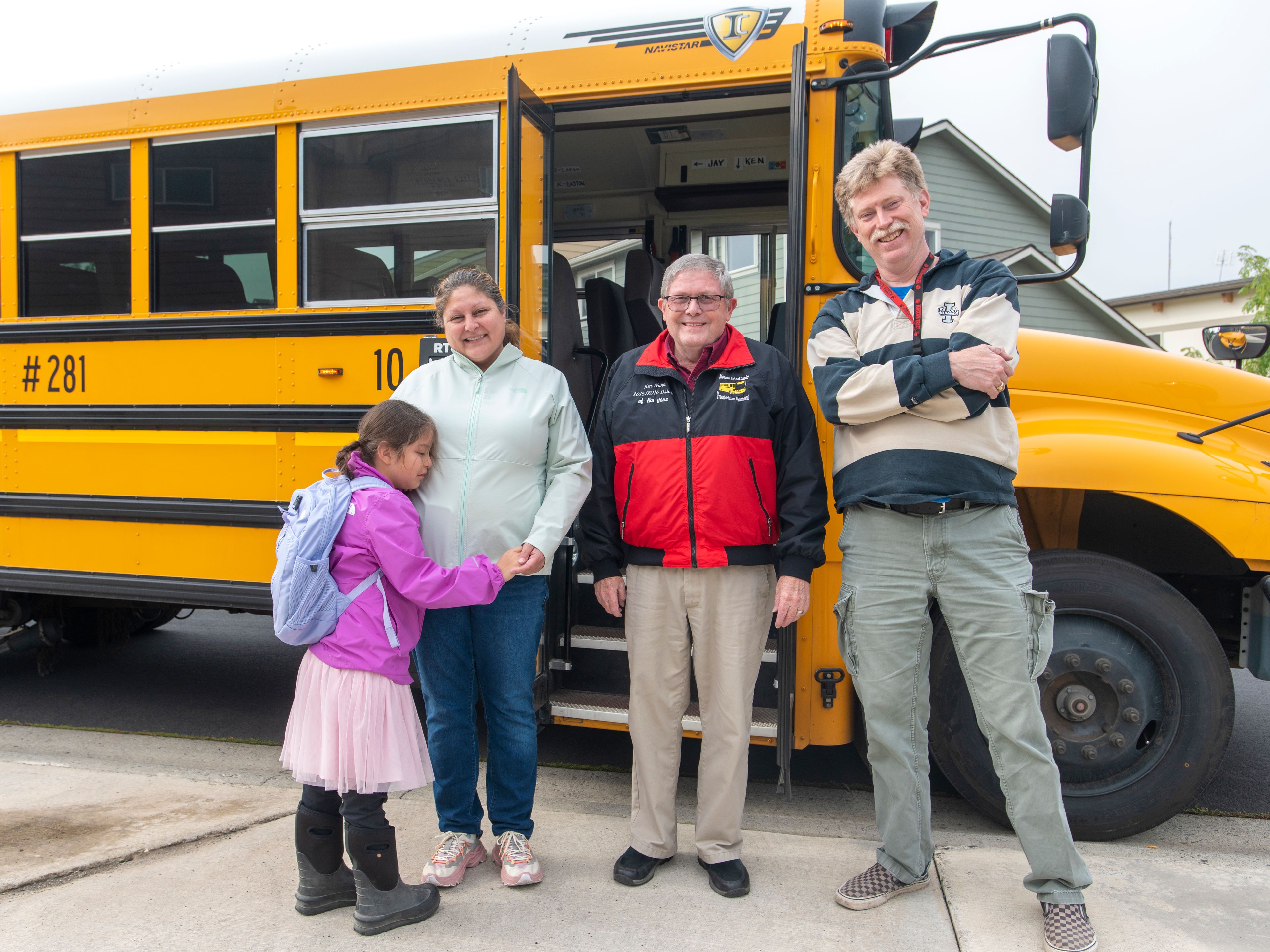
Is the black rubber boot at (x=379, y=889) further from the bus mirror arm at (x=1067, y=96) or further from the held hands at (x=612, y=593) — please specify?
the bus mirror arm at (x=1067, y=96)

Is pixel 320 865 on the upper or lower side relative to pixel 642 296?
lower

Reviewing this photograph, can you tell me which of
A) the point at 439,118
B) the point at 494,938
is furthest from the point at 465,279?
the point at 494,938

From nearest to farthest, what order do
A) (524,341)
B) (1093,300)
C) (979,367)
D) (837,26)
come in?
(979,367) < (837,26) < (524,341) < (1093,300)

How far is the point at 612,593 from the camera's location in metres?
2.51

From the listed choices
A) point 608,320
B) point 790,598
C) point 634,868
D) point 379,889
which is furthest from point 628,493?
point 608,320

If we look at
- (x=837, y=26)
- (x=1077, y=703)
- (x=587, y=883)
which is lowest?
(x=587, y=883)

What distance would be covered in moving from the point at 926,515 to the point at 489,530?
109 centimetres

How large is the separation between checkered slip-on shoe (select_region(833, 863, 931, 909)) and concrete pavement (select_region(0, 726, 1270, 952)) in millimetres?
29

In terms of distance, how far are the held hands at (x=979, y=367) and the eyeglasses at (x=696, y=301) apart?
0.61m

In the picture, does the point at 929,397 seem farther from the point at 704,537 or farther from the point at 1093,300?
the point at 1093,300

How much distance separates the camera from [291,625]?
2.13 m

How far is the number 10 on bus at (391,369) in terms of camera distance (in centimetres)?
307

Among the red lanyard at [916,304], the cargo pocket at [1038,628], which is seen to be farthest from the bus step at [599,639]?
the red lanyard at [916,304]

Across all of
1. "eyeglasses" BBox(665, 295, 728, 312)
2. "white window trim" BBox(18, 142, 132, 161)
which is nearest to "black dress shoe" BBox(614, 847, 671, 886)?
"eyeglasses" BBox(665, 295, 728, 312)
